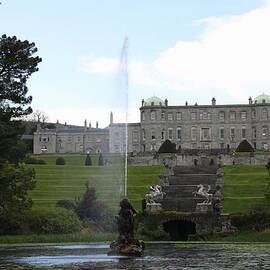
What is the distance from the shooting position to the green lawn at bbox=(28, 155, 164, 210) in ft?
178

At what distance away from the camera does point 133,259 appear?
23.1m

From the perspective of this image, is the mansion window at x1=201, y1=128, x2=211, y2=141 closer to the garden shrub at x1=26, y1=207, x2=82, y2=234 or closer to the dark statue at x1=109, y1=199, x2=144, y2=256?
the garden shrub at x1=26, y1=207, x2=82, y2=234

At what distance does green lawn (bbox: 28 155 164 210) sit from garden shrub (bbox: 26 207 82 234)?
6.00 meters

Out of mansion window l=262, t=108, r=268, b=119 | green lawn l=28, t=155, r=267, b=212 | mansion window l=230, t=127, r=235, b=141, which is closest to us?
green lawn l=28, t=155, r=267, b=212

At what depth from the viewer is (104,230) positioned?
4003 cm

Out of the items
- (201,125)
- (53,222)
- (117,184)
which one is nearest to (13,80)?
(53,222)

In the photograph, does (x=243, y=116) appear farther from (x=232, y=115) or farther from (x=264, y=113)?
(x=264, y=113)

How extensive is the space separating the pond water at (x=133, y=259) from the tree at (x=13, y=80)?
264 inches

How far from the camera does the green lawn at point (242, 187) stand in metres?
48.9

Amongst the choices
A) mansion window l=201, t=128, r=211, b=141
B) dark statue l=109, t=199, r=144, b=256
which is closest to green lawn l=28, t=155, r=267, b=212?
dark statue l=109, t=199, r=144, b=256

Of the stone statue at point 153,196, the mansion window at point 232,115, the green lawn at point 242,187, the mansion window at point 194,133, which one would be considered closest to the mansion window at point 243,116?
the mansion window at point 232,115

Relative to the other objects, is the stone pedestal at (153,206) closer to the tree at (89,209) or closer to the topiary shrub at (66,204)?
the tree at (89,209)

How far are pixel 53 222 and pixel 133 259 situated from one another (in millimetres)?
17482

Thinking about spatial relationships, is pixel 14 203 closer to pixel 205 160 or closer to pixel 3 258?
pixel 3 258
